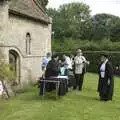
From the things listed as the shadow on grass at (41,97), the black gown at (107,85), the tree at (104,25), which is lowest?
the shadow on grass at (41,97)

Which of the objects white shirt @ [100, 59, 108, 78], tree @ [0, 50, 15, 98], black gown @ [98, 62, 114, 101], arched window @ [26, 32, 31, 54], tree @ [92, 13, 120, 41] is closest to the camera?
black gown @ [98, 62, 114, 101]

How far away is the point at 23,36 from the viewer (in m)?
25.5

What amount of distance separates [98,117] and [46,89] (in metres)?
4.54

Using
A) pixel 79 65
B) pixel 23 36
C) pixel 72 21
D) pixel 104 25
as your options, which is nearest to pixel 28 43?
pixel 23 36

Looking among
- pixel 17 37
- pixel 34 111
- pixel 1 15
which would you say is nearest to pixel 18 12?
pixel 17 37

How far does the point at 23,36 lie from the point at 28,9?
2756mm

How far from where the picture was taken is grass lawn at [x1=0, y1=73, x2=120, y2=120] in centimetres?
1456

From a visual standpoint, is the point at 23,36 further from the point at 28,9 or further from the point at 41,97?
the point at 41,97

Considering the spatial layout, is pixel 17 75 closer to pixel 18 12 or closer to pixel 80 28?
pixel 18 12

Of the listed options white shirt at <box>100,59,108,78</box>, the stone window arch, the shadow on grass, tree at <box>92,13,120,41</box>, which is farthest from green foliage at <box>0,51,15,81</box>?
tree at <box>92,13,120,41</box>

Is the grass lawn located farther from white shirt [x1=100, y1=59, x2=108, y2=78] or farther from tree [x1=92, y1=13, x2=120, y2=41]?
tree [x1=92, y1=13, x2=120, y2=41]

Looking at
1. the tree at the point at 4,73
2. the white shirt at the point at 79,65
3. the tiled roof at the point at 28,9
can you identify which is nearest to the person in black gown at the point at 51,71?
the tree at the point at 4,73

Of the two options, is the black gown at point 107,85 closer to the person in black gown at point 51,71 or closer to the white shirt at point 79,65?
the person in black gown at point 51,71

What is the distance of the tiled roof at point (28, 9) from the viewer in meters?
24.2
